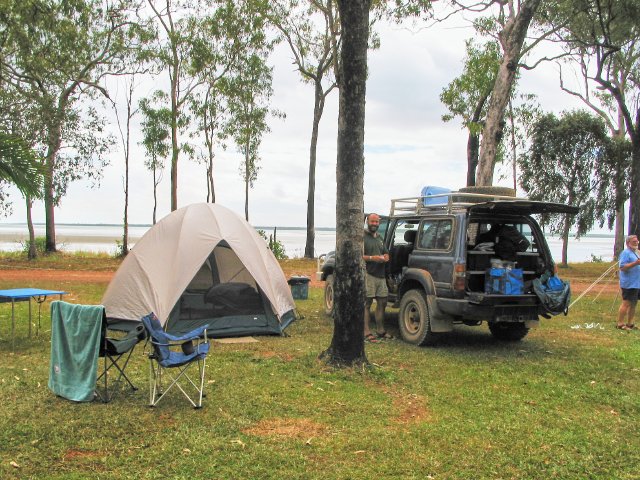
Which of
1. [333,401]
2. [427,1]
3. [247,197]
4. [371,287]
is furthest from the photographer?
[247,197]

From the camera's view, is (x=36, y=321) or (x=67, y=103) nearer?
(x=36, y=321)

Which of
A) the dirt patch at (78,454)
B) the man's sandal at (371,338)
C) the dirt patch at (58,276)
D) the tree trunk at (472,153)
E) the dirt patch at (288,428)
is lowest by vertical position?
→ the dirt patch at (78,454)

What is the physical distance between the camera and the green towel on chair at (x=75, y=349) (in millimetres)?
5535

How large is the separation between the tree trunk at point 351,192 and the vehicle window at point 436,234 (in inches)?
66.6

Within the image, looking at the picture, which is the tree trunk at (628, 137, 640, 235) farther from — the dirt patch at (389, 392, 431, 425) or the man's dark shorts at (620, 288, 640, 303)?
the dirt patch at (389, 392, 431, 425)

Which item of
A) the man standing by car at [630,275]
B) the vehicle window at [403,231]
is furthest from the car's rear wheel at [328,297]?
the man standing by car at [630,275]

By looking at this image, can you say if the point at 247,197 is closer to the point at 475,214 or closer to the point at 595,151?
the point at 595,151

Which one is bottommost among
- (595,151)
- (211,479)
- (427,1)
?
(211,479)

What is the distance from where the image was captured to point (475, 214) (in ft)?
26.5

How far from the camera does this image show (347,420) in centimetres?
521

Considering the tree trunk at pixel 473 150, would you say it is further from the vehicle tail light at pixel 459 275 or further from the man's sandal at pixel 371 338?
the vehicle tail light at pixel 459 275

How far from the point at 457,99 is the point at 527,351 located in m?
16.4

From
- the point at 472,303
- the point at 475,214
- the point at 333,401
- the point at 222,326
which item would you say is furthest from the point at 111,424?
the point at 475,214

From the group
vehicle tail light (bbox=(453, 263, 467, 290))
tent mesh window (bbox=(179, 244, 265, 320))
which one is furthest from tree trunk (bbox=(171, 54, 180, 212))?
vehicle tail light (bbox=(453, 263, 467, 290))
